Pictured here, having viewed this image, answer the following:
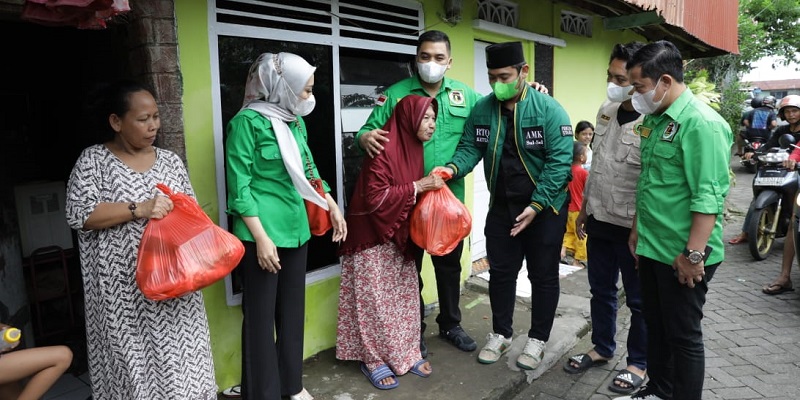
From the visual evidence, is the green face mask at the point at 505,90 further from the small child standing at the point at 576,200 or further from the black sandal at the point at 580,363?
the small child standing at the point at 576,200

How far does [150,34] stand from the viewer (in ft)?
8.83

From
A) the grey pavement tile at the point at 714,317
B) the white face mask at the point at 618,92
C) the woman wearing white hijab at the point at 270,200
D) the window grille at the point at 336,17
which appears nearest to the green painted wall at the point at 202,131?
the window grille at the point at 336,17

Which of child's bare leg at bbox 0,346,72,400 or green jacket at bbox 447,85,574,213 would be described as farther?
green jacket at bbox 447,85,574,213

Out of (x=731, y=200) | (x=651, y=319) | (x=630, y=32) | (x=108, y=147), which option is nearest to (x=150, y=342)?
(x=108, y=147)

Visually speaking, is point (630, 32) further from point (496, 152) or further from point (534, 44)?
point (496, 152)

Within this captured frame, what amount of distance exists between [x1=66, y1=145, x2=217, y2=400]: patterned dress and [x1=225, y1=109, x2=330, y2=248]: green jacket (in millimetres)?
266

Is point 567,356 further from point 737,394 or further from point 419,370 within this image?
point 419,370

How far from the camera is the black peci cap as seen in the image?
10.4ft

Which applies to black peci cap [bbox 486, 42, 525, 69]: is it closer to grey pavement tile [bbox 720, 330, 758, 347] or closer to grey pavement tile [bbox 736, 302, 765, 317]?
grey pavement tile [bbox 720, 330, 758, 347]

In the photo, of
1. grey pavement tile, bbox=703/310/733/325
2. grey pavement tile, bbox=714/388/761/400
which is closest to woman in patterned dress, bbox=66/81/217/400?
grey pavement tile, bbox=714/388/761/400

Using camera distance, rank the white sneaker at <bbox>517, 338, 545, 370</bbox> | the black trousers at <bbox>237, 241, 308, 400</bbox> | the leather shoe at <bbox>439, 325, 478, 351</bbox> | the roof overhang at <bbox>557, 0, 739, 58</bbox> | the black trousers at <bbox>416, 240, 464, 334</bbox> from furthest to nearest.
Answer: the roof overhang at <bbox>557, 0, 739, 58</bbox> → the leather shoe at <bbox>439, 325, 478, 351</bbox> → the black trousers at <bbox>416, 240, 464, 334</bbox> → the white sneaker at <bbox>517, 338, 545, 370</bbox> → the black trousers at <bbox>237, 241, 308, 400</bbox>

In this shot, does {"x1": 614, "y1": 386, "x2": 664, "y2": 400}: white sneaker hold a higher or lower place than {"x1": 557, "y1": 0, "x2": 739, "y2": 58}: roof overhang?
lower

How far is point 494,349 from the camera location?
363 centimetres

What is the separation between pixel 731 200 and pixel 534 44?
7.01 m
